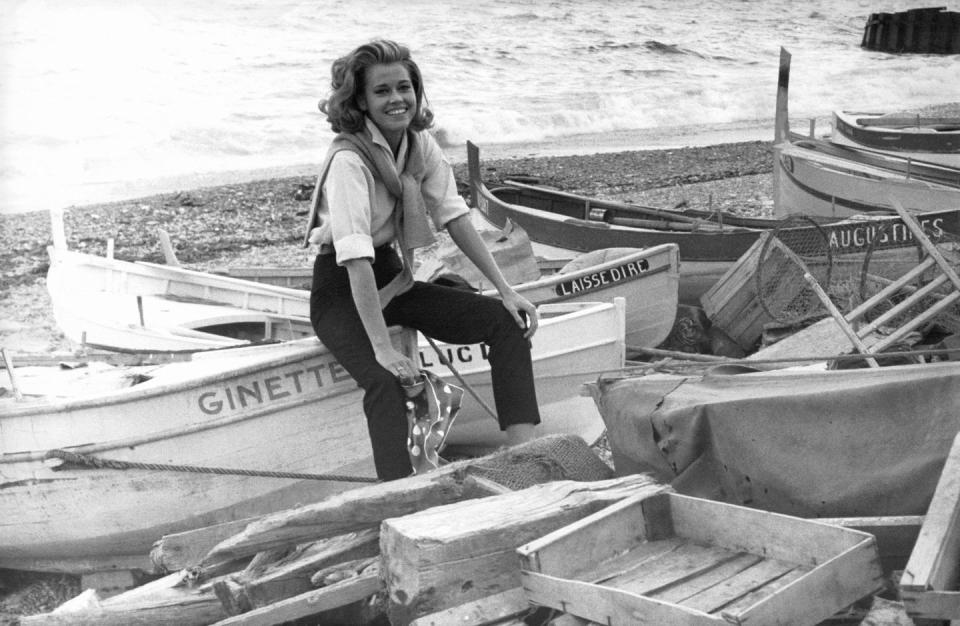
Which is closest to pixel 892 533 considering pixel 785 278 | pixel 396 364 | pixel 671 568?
pixel 671 568

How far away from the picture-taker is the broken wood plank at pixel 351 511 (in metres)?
3.58

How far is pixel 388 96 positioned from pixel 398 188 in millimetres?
346

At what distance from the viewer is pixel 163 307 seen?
839 centimetres

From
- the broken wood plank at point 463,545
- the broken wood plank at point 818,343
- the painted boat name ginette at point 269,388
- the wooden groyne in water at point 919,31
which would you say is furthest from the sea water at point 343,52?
the broken wood plank at point 463,545

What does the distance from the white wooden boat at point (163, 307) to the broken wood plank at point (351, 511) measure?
379cm

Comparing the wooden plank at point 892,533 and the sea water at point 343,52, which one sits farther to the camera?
the sea water at point 343,52

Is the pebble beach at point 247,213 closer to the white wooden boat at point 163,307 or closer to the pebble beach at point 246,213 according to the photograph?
the pebble beach at point 246,213

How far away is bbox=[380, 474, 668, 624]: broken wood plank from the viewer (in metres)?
3.06

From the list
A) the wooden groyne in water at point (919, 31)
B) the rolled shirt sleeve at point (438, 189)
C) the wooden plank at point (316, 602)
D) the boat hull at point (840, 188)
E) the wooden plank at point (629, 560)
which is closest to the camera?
the wooden plank at point (629, 560)

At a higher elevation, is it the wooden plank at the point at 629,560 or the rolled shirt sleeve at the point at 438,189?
the rolled shirt sleeve at the point at 438,189

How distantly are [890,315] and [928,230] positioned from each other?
3032 millimetres

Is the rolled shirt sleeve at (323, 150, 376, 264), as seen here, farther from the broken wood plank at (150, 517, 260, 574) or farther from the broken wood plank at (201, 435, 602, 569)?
the broken wood plank at (150, 517, 260, 574)

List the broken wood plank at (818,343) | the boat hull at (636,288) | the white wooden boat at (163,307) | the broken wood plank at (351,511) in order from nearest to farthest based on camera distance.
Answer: the broken wood plank at (351,511)
the broken wood plank at (818,343)
the white wooden boat at (163,307)
the boat hull at (636,288)

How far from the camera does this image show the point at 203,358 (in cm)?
598
